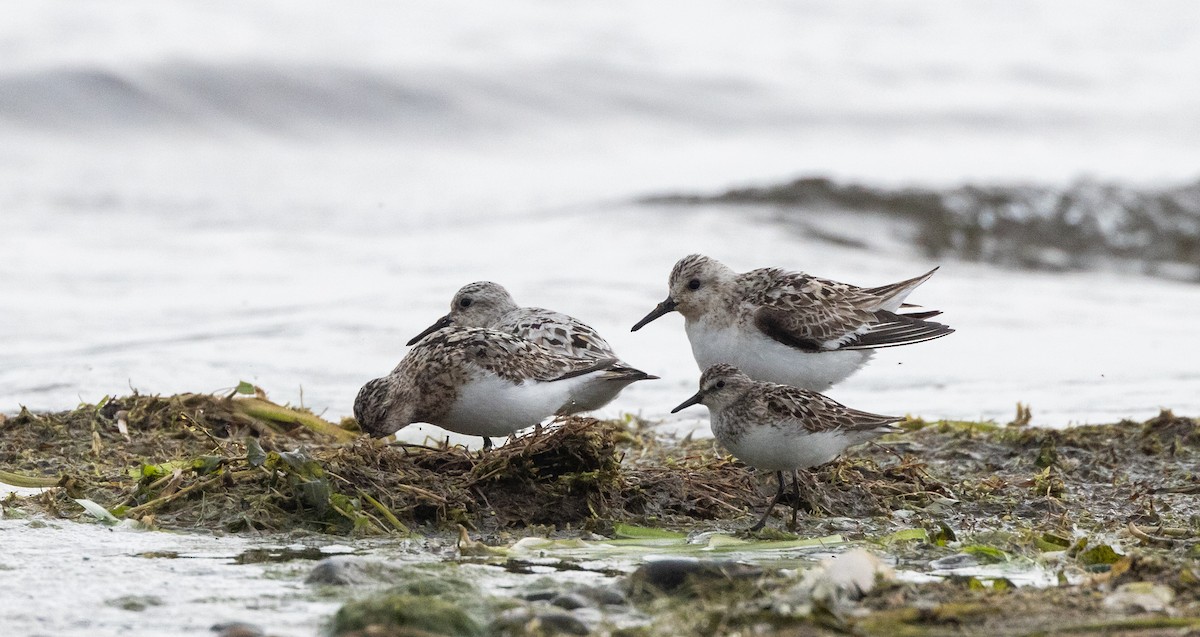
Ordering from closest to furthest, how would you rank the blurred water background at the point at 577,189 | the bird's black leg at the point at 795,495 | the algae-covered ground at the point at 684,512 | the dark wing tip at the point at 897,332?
the algae-covered ground at the point at 684,512, the bird's black leg at the point at 795,495, the dark wing tip at the point at 897,332, the blurred water background at the point at 577,189

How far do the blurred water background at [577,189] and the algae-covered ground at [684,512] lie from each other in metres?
1.20

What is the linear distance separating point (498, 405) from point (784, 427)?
147 centimetres

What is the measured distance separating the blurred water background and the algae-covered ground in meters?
1.20

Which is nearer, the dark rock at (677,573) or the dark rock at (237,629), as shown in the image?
the dark rock at (237,629)

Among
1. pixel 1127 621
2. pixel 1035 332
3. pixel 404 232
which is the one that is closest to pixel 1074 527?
pixel 1127 621

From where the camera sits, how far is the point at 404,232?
1593 cm

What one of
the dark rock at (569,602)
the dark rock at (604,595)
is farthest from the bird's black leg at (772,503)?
the dark rock at (569,602)

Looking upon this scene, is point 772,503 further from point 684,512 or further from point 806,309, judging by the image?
point 806,309

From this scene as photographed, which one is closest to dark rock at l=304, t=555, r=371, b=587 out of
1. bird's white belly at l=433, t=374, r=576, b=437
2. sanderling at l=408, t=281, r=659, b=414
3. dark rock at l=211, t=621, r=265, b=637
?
dark rock at l=211, t=621, r=265, b=637

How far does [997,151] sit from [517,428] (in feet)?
55.1

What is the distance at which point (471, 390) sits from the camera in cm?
A: 636

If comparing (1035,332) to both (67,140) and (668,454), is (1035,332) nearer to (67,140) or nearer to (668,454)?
(668,454)

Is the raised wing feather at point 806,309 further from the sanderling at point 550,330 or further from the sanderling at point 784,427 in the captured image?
the sanderling at point 784,427

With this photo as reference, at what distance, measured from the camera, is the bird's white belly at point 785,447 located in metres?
5.50
